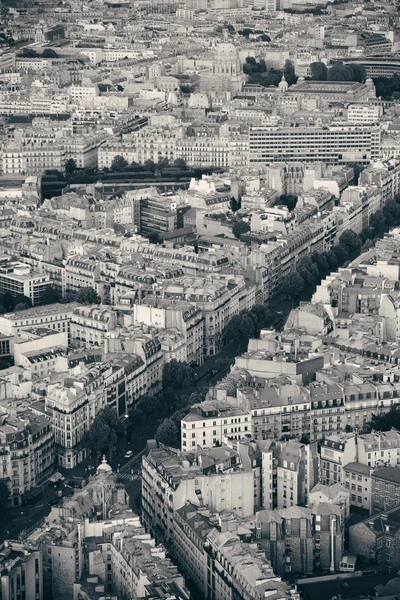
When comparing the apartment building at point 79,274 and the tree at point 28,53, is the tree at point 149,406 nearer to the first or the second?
the apartment building at point 79,274

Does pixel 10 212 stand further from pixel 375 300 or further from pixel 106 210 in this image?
pixel 375 300

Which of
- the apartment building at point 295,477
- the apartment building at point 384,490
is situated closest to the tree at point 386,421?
the apartment building at point 384,490

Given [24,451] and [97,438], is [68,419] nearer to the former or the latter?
[97,438]


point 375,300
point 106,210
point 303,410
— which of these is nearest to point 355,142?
point 106,210

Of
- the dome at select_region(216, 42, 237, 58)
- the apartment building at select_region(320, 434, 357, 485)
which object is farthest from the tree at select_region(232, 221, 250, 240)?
the dome at select_region(216, 42, 237, 58)

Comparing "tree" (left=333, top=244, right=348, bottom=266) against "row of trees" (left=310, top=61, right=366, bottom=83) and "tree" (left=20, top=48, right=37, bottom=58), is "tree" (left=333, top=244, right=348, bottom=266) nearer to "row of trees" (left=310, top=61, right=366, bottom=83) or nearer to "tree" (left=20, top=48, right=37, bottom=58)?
"row of trees" (left=310, top=61, right=366, bottom=83)
